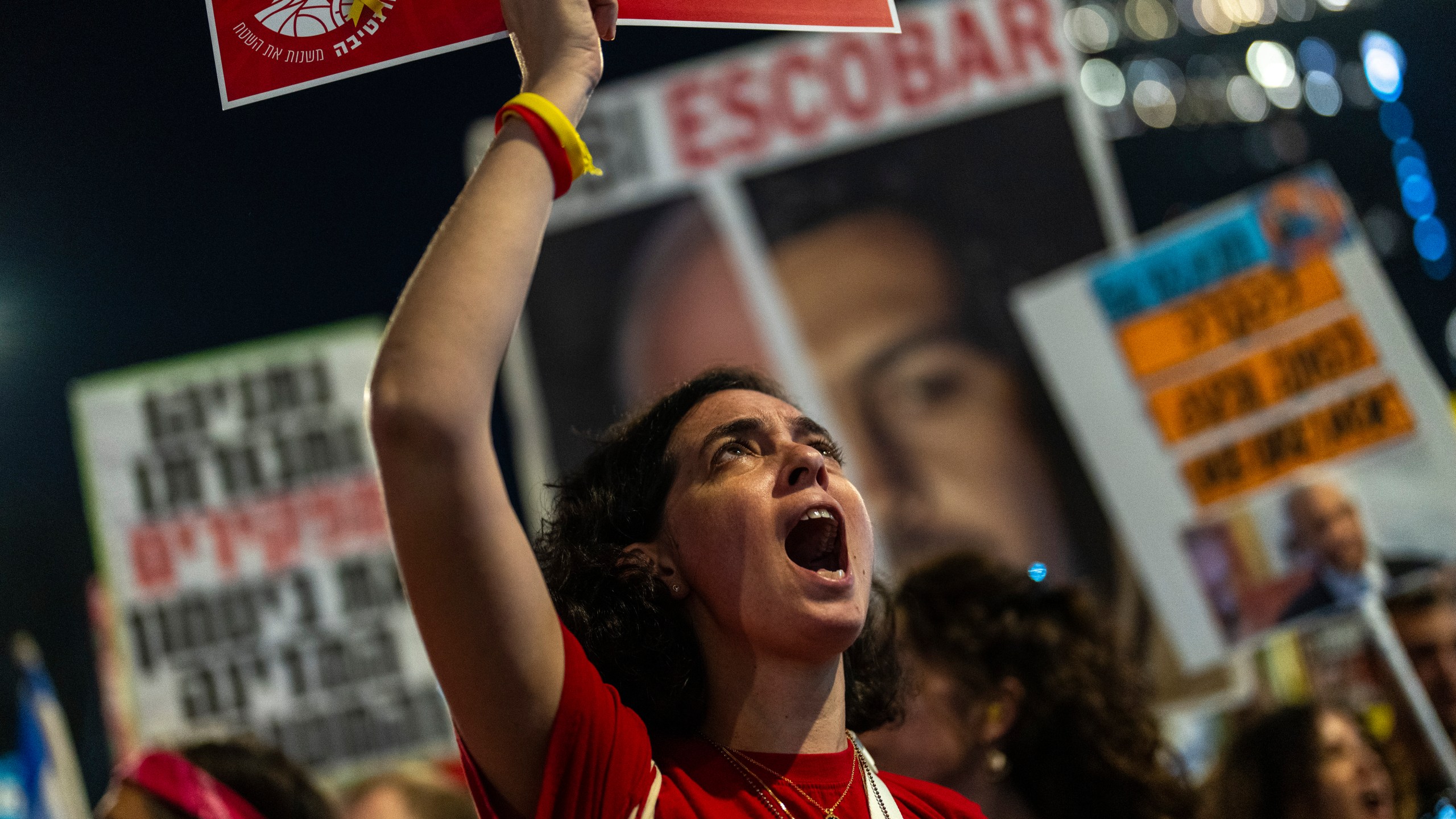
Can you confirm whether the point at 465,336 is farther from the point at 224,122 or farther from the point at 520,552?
the point at 224,122

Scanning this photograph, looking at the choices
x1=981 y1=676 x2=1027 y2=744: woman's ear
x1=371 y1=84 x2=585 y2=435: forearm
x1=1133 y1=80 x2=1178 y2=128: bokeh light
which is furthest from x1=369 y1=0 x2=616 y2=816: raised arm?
x1=1133 y1=80 x2=1178 y2=128: bokeh light

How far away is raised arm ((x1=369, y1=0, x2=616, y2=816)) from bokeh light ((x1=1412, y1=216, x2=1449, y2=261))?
4.59 m

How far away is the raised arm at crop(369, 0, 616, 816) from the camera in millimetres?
893

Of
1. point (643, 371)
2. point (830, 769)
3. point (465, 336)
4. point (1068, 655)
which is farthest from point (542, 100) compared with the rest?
point (643, 371)

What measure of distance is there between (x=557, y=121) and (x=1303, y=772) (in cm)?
246

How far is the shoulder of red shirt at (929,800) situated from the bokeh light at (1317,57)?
181 inches

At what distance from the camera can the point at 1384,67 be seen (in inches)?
194

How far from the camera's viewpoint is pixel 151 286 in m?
1.79

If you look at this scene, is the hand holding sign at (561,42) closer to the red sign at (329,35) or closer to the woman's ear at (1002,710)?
the red sign at (329,35)

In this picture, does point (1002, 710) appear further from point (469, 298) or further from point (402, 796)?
point (402, 796)

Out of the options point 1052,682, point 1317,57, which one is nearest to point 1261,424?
point 1052,682

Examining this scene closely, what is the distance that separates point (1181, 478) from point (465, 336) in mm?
3216

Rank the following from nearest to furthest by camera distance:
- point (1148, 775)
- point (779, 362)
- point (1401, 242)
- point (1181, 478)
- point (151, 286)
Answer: point (151, 286), point (1148, 775), point (1181, 478), point (779, 362), point (1401, 242)

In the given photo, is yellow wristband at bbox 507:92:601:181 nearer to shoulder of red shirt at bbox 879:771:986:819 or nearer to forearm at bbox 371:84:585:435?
forearm at bbox 371:84:585:435
